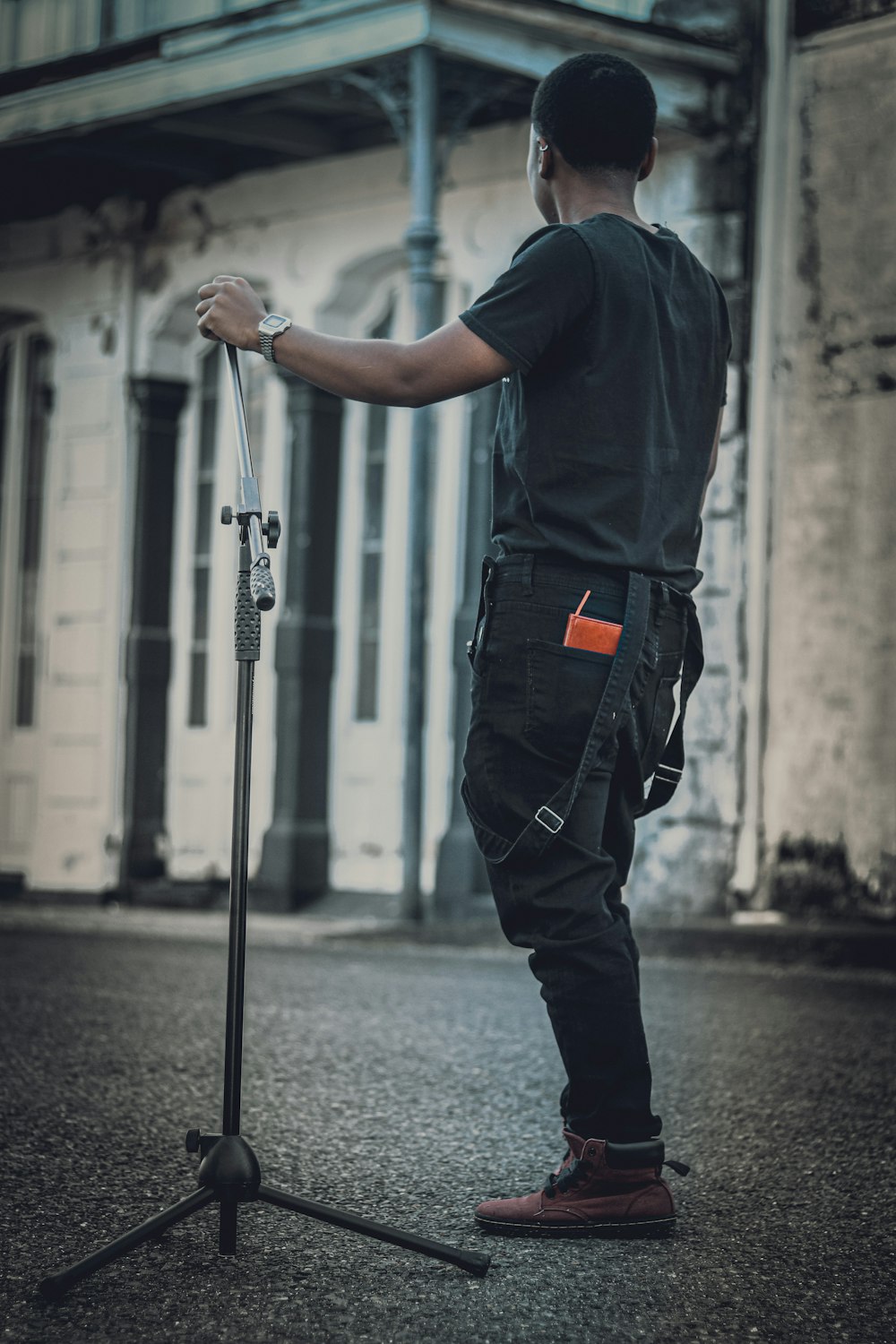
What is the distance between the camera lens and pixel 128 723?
10.5 m

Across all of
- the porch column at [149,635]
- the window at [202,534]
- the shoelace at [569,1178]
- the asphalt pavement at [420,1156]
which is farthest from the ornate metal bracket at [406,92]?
the shoelace at [569,1178]

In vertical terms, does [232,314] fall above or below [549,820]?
above

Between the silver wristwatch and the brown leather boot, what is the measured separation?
1.35m

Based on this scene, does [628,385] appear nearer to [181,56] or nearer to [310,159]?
[181,56]

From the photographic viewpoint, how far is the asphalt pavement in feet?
8.10

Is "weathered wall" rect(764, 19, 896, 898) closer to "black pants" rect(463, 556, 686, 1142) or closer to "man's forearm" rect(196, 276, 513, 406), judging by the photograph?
"black pants" rect(463, 556, 686, 1142)

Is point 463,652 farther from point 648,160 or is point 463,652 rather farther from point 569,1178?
point 569,1178

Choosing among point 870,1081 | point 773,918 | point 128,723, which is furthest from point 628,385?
point 128,723

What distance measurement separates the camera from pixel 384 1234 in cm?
264

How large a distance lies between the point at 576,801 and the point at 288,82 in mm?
6205

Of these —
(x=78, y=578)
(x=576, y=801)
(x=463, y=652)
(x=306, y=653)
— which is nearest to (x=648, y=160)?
(x=576, y=801)

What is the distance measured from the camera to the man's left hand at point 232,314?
2754 millimetres

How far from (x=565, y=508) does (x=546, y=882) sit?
1.95 feet

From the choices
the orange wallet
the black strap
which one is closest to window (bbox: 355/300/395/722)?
the black strap
